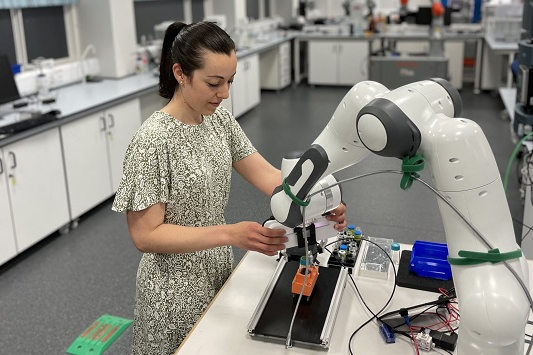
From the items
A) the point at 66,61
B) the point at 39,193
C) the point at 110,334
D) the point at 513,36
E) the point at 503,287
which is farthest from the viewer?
the point at 513,36

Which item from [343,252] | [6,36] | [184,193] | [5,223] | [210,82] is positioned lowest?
[5,223]

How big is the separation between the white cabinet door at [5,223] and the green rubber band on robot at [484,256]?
2.76 m

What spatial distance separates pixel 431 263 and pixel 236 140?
0.70 m

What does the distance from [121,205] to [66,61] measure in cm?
382

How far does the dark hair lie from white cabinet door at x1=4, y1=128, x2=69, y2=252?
6.66 ft

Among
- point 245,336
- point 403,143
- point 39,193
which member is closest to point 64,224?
point 39,193

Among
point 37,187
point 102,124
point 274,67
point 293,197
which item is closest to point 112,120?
point 102,124

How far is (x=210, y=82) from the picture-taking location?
4.49 feet

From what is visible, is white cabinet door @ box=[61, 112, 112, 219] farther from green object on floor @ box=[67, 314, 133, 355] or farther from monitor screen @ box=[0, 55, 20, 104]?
green object on floor @ box=[67, 314, 133, 355]

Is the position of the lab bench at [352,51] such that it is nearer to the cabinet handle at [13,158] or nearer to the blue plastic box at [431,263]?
the cabinet handle at [13,158]

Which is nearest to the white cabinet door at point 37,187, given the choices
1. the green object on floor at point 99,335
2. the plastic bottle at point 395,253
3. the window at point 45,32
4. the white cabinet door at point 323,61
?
the green object on floor at point 99,335

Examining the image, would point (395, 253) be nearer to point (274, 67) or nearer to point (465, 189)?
point (465, 189)

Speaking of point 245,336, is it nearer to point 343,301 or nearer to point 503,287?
point 343,301

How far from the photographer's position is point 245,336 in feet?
4.31
